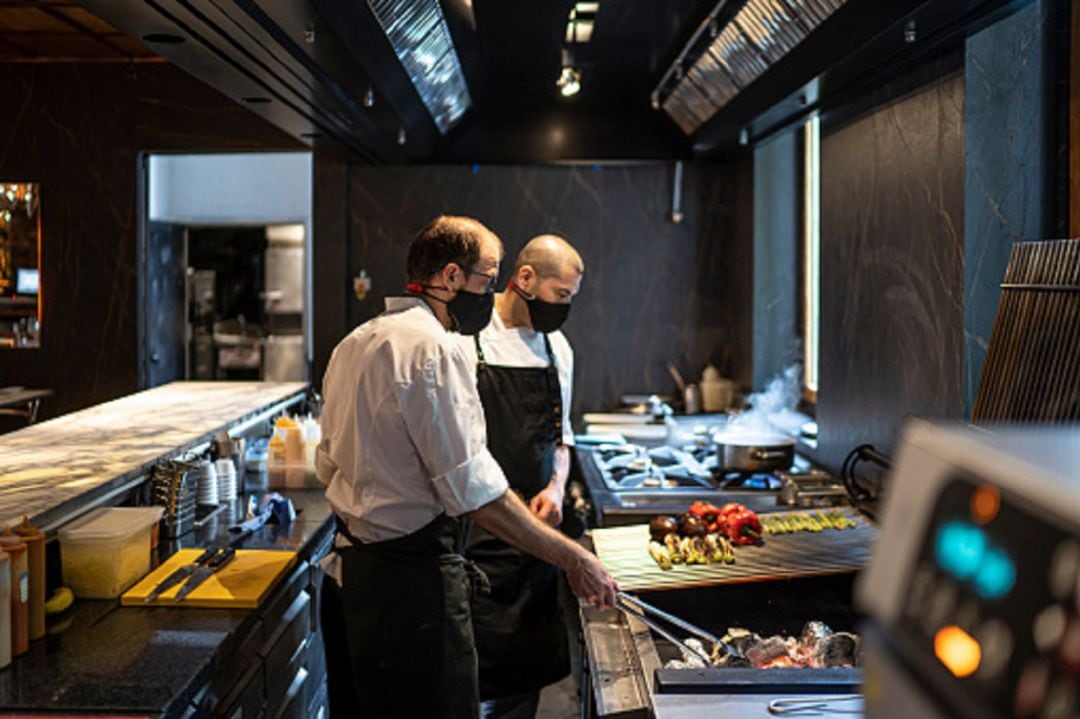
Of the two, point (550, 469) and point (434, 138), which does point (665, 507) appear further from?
point (434, 138)

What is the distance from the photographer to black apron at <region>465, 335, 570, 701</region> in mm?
3389

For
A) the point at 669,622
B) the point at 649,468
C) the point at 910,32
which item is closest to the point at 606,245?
the point at 649,468

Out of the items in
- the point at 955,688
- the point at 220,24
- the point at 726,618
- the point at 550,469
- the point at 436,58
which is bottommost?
the point at 726,618

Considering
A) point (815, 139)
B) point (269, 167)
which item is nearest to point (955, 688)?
point (815, 139)

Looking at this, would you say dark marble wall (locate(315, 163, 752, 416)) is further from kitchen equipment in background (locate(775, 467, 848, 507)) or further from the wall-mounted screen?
kitchen equipment in background (locate(775, 467, 848, 507))

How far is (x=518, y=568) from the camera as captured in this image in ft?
11.2

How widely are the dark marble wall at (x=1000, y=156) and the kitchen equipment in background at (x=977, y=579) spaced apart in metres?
2.21

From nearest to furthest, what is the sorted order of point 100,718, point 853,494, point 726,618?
point 100,718 < point 726,618 < point 853,494

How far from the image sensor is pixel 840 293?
406cm

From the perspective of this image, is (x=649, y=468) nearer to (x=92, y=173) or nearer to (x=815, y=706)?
(x=815, y=706)

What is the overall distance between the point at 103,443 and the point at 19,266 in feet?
12.7

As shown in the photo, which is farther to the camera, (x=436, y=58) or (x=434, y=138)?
(x=434, y=138)

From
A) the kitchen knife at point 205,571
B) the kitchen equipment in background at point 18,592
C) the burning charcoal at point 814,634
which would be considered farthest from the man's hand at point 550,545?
the kitchen equipment in background at point 18,592

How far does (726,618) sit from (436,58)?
258 centimetres
